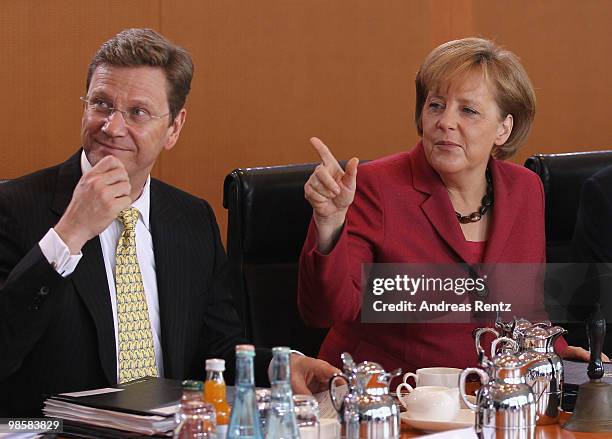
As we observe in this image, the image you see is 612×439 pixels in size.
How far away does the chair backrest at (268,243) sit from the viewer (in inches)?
103

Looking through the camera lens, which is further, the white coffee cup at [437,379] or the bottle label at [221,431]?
the white coffee cup at [437,379]

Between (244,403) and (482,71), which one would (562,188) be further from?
(244,403)

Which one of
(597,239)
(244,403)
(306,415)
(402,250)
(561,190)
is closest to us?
(244,403)

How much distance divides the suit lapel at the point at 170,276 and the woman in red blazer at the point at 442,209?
0.94ft

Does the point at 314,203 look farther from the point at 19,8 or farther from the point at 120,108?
the point at 19,8

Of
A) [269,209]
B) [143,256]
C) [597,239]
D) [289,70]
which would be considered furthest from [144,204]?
[289,70]

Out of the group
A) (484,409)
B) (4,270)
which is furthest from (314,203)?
(484,409)

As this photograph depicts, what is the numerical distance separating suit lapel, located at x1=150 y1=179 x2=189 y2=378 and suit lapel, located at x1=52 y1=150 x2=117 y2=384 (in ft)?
0.49

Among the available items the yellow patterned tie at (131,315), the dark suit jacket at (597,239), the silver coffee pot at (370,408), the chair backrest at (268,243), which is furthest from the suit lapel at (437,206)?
the silver coffee pot at (370,408)

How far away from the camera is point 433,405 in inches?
67.0

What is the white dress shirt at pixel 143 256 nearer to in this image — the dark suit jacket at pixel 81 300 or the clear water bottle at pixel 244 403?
the dark suit jacket at pixel 81 300

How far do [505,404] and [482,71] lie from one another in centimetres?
136

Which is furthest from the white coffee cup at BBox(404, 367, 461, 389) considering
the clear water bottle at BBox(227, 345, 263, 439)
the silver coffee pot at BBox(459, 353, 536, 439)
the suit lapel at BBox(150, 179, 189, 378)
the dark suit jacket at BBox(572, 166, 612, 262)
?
the dark suit jacket at BBox(572, 166, 612, 262)

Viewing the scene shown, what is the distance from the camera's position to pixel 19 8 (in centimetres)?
317
